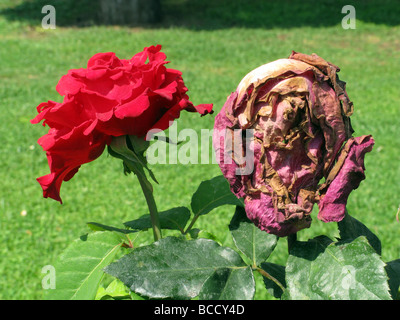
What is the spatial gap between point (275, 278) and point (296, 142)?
0.27 m

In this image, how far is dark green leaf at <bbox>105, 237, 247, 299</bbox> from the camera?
69 cm

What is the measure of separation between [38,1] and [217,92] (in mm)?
7053

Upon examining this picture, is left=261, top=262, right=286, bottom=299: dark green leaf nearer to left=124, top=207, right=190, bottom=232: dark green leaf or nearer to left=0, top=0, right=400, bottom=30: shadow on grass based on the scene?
left=124, top=207, right=190, bottom=232: dark green leaf

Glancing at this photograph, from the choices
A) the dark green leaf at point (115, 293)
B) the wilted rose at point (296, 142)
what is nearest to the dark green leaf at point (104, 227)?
the dark green leaf at point (115, 293)

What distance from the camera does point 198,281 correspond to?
2.31ft

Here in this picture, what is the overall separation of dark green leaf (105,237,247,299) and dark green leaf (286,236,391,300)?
8 cm

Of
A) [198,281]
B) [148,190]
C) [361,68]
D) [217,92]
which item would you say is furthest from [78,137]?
[361,68]

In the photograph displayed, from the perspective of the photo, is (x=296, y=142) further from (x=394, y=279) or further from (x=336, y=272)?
(x=394, y=279)

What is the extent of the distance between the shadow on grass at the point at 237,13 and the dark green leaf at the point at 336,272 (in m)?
9.24
